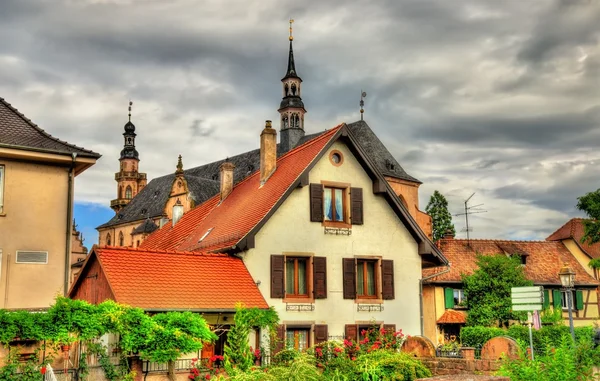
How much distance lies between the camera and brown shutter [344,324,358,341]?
24.0 m

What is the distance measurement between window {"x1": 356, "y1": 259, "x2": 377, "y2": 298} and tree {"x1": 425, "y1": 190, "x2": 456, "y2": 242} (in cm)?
4664

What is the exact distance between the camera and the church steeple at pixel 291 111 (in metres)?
76.4

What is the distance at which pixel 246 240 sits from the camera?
73.8ft

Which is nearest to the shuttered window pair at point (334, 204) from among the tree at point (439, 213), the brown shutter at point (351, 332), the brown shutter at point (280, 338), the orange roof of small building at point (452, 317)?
the brown shutter at point (351, 332)

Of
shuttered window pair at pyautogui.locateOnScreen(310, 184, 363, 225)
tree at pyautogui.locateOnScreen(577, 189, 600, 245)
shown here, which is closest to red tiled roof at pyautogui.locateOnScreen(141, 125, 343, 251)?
shuttered window pair at pyautogui.locateOnScreen(310, 184, 363, 225)

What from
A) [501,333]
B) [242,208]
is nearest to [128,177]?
[501,333]

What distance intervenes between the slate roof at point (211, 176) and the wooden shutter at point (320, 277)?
15.8 m

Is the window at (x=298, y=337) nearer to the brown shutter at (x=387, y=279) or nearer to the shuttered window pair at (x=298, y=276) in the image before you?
the shuttered window pair at (x=298, y=276)

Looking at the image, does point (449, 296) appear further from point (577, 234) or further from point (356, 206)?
point (356, 206)

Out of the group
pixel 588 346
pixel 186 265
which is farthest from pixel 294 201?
pixel 588 346

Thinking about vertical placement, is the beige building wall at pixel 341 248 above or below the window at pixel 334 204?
below

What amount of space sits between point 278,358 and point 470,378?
1381 cm

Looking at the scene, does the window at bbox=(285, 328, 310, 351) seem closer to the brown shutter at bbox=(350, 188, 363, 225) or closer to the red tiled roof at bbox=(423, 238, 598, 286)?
the brown shutter at bbox=(350, 188, 363, 225)

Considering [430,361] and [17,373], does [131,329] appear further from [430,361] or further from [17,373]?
[430,361]
